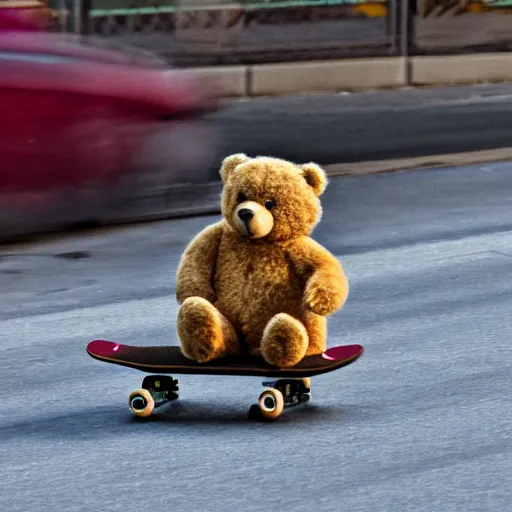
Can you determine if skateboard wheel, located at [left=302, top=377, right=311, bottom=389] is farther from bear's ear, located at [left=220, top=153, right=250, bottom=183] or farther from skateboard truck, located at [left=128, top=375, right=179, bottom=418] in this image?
bear's ear, located at [left=220, top=153, right=250, bottom=183]

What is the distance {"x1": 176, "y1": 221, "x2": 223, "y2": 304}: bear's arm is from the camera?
5008mm

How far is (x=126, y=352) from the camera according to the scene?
511 centimetres

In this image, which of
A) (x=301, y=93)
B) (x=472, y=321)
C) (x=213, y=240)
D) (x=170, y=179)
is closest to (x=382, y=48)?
(x=301, y=93)

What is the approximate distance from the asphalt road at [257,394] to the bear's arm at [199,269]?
0.45m

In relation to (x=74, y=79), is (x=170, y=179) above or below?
below

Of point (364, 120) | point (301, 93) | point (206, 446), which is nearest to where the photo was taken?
point (206, 446)

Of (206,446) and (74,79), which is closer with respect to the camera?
(206,446)

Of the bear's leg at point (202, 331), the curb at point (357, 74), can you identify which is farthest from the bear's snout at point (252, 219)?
the curb at point (357, 74)

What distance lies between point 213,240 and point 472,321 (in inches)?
78.8

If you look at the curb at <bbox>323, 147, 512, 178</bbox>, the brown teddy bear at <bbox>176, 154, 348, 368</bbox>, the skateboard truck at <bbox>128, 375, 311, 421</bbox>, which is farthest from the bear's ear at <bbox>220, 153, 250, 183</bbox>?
the curb at <bbox>323, 147, 512, 178</bbox>

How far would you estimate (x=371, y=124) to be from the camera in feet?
48.3

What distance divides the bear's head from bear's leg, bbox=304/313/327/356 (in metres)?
0.26

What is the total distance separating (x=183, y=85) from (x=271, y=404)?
4885 mm

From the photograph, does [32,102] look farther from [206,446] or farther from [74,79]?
[206,446]
